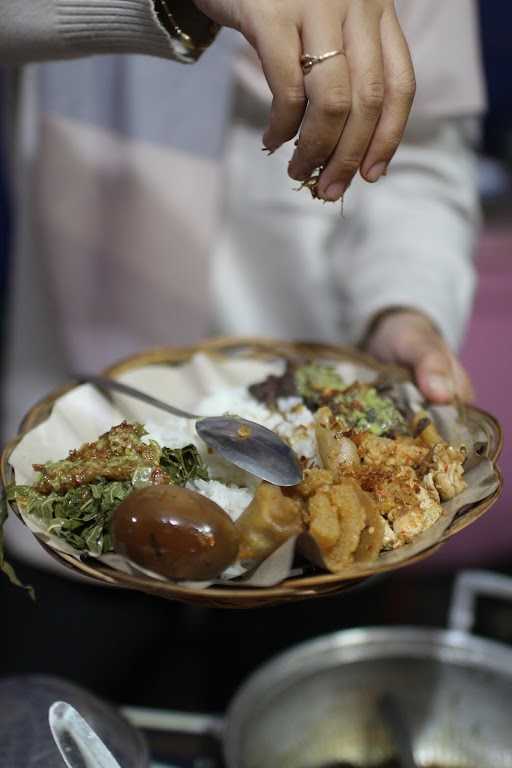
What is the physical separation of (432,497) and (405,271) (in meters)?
0.74

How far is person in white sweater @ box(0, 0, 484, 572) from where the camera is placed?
5.31 feet

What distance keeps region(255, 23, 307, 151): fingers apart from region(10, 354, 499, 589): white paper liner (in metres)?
0.37

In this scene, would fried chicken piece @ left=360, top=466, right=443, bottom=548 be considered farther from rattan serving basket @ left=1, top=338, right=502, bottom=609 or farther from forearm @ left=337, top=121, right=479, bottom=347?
forearm @ left=337, top=121, right=479, bottom=347

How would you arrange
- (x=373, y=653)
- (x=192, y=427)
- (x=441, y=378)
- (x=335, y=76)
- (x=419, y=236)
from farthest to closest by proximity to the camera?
(x=419, y=236), (x=373, y=653), (x=441, y=378), (x=192, y=427), (x=335, y=76)

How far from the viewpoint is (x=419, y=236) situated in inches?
64.9

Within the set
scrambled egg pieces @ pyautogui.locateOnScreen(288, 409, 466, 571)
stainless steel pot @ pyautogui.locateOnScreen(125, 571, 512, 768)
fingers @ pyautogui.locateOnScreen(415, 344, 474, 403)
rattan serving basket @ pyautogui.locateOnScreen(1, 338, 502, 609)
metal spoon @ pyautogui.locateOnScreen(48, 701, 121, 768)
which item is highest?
fingers @ pyautogui.locateOnScreen(415, 344, 474, 403)

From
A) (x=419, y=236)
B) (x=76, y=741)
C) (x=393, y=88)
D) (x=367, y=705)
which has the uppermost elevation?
(x=393, y=88)

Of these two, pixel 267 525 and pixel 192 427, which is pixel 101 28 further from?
pixel 267 525

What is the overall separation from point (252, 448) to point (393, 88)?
0.37 metres

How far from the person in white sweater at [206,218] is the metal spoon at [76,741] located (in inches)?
33.8

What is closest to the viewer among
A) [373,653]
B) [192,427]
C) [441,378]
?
[192,427]

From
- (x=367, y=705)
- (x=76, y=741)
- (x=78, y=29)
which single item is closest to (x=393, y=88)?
(x=78, y=29)

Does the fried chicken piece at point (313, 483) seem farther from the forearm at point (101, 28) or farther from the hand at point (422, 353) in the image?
the forearm at point (101, 28)

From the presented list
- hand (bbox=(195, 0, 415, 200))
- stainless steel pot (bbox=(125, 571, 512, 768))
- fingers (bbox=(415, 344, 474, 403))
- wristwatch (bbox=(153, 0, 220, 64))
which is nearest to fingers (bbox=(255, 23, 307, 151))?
hand (bbox=(195, 0, 415, 200))
